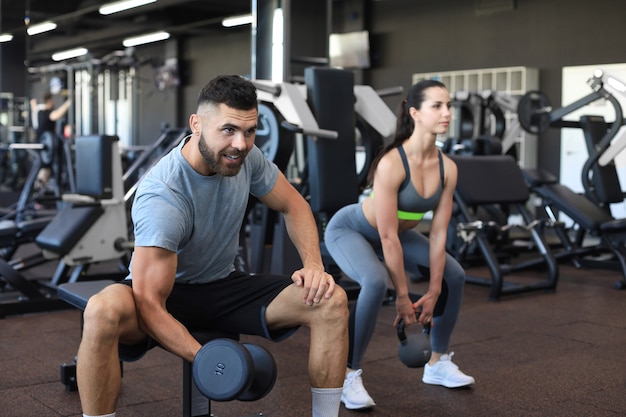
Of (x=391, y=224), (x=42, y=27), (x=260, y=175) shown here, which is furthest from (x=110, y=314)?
(x=42, y=27)

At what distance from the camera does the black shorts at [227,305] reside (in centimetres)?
197

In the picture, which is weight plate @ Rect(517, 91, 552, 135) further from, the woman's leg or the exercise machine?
the woman's leg

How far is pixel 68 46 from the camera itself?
52.5 ft

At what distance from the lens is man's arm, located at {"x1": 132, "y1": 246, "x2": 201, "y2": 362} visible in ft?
5.82

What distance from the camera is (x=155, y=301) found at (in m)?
1.79

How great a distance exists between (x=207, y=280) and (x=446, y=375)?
1.08m

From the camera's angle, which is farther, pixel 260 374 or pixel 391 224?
pixel 391 224

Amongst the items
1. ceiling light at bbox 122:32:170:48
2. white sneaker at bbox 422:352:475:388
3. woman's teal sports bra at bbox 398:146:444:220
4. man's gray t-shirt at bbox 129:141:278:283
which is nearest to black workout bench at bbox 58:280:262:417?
man's gray t-shirt at bbox 129:141:278:283

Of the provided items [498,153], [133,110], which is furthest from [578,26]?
[133,110]

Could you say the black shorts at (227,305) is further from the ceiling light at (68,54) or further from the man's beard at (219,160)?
the ceiling light at (68,54)

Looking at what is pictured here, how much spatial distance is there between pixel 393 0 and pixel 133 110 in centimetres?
599

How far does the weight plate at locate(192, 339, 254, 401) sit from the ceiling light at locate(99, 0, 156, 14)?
420 inches

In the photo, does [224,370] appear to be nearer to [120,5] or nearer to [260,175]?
[260,175]

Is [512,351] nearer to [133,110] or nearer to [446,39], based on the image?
[446,39]
